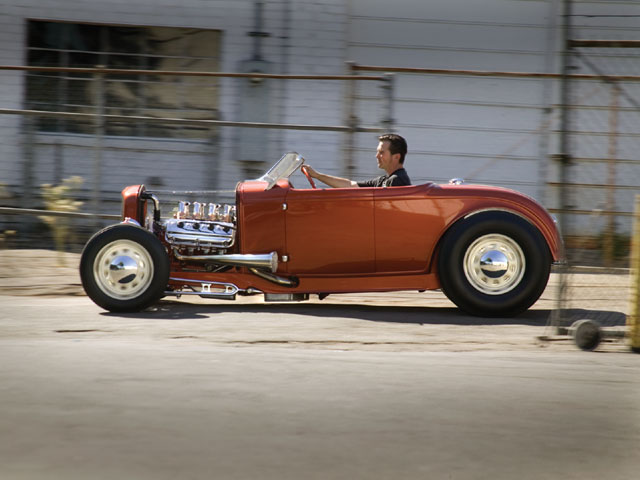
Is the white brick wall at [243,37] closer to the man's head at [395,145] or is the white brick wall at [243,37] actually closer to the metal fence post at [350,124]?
the metal fence post at [350,124]

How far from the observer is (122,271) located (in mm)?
6992

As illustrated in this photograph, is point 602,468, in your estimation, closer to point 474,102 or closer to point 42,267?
point 42,267

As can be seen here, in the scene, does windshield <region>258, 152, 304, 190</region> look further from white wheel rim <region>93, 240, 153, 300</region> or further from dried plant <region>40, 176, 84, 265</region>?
dried plant <region>40, 176, 84, 265</region>

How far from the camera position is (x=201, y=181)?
35.5 ft

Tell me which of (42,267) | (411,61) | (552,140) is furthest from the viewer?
(411,61)

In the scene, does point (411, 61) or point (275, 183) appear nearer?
point (275, 183)

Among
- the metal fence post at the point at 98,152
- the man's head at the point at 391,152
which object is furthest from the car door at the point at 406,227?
the metal fence post at the point at 98,152

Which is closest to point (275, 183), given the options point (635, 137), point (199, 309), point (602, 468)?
point (199, 309)

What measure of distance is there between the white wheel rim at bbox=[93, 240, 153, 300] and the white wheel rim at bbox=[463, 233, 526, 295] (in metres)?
2.42

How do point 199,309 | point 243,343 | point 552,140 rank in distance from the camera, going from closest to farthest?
point 243,343
point 199,309
point 552,140

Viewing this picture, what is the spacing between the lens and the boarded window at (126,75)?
1229 cm

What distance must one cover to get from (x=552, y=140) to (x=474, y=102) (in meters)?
1.11

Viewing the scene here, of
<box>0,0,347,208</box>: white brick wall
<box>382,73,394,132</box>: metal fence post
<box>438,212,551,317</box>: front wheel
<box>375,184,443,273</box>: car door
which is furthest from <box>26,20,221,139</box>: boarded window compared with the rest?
<box>438,212,551,317</box>: front wheel

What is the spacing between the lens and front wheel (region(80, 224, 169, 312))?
6.97 meters
